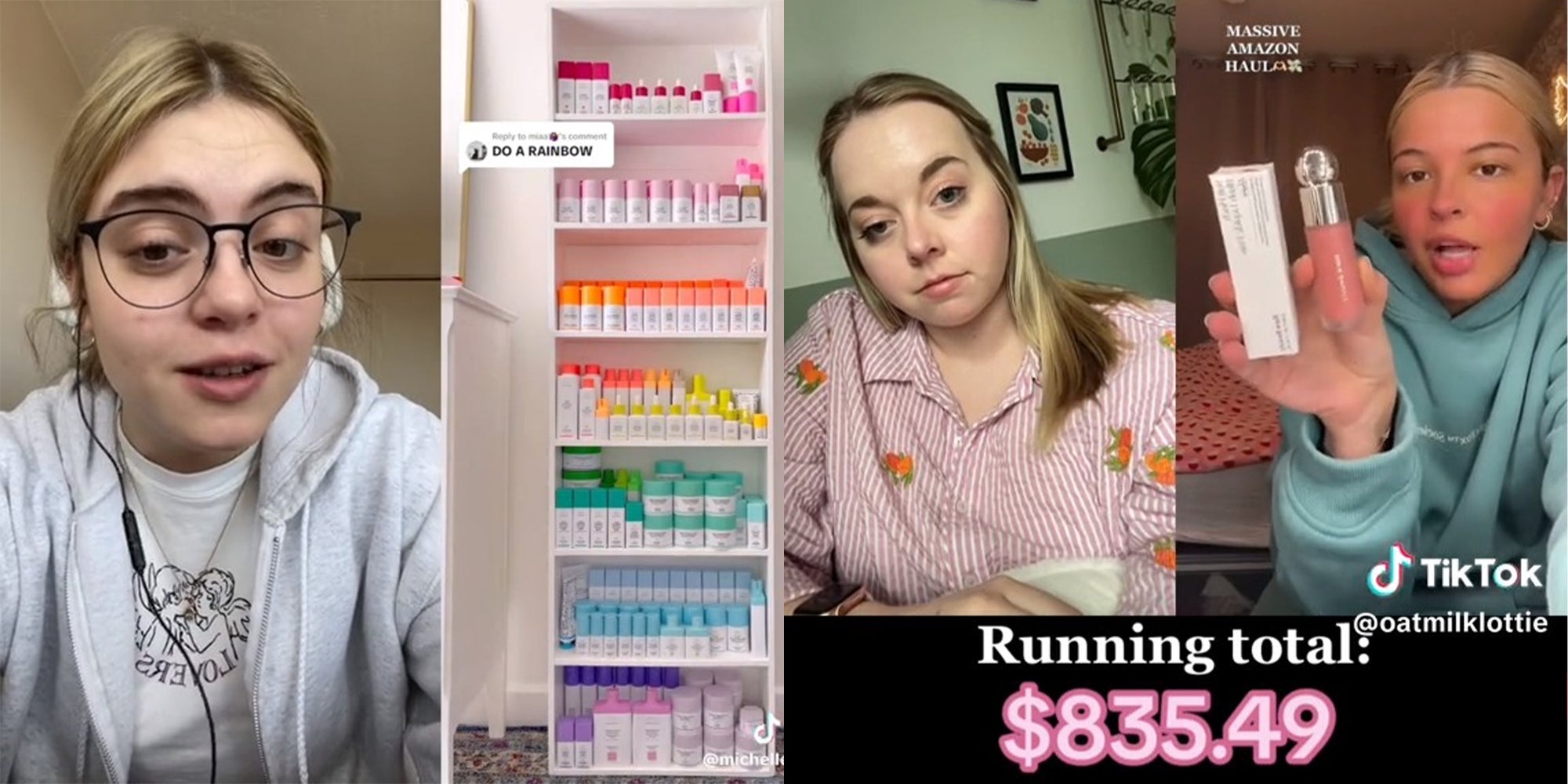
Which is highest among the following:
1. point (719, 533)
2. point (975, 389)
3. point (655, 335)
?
point (655, 335)

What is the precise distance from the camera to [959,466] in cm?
196

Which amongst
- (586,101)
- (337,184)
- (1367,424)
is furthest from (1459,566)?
(337,184)

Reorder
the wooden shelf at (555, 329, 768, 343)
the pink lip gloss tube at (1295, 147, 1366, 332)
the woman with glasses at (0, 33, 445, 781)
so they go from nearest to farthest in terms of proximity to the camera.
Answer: the woman with glasses at (0, 33, 445, 781)
the pink lip gloss tube at (1295, 147, 1366, 332)
the wooden shelf at (555, 329, 768, 343)

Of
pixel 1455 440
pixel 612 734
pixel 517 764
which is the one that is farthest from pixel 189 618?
pixel 1455 440

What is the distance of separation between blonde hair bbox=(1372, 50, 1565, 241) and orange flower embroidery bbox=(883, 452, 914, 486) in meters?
1.05

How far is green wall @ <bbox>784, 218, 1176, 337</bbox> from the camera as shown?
1939 mm

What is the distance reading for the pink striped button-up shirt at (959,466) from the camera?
6.35 ft

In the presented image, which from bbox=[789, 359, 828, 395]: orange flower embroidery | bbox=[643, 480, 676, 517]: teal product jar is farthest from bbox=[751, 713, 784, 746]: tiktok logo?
bbox=[789, 359, 828, 395]: orange flower embroidery

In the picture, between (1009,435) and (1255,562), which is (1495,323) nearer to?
(1255,562)

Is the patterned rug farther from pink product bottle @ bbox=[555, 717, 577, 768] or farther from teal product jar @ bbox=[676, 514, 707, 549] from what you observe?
teal product jar @ bbox=[676, 514, 707, 549]

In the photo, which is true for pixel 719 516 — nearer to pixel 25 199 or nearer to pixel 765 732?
pixel 765 732

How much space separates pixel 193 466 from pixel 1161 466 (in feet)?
6.08

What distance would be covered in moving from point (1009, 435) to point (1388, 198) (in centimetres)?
89

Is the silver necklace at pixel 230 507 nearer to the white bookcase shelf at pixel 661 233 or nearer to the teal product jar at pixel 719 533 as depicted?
the white bookcase shelf at pixel 661 233
